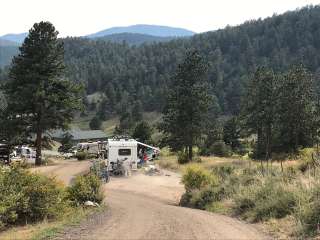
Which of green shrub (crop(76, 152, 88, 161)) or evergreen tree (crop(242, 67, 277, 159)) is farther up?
evergreen tree (crop(242, 67, 277, 159))

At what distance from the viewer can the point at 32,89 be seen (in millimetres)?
49500

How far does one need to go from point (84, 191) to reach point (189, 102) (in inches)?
1459

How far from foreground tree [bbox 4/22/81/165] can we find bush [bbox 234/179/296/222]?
3407 centimetres

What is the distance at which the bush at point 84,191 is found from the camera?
21.2 meters

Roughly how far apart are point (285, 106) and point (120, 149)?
26.6 metres

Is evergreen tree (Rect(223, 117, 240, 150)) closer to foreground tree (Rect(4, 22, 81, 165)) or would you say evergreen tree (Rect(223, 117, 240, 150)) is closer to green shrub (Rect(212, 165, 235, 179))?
foreground tree (Rect(4, 22, 81, 165))

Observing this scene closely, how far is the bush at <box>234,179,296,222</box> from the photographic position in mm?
15405

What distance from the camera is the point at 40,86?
49.7 meters

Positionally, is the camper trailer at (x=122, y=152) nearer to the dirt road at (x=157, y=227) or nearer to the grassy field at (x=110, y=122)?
the dirt road at (x=157, y=227)

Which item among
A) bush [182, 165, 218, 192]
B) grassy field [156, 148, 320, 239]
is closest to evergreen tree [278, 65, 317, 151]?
bush [182, 165, 218, 192]

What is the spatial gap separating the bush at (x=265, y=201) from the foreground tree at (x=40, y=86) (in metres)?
34.1

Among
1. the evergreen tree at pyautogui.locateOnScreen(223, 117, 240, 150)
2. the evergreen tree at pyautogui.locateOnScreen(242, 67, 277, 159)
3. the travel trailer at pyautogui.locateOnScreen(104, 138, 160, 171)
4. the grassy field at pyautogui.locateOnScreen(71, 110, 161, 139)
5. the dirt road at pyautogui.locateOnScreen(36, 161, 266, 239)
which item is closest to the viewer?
the dirt road at pyautogui.locateOnScreen(36, 161, 266, 239)

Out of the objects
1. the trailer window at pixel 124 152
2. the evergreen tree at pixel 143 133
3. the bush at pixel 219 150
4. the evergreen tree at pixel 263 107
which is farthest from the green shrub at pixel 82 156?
the trailer window at pixel 124 152

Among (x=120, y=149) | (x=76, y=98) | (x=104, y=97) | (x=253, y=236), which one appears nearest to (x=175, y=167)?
(x=120, y=149)
